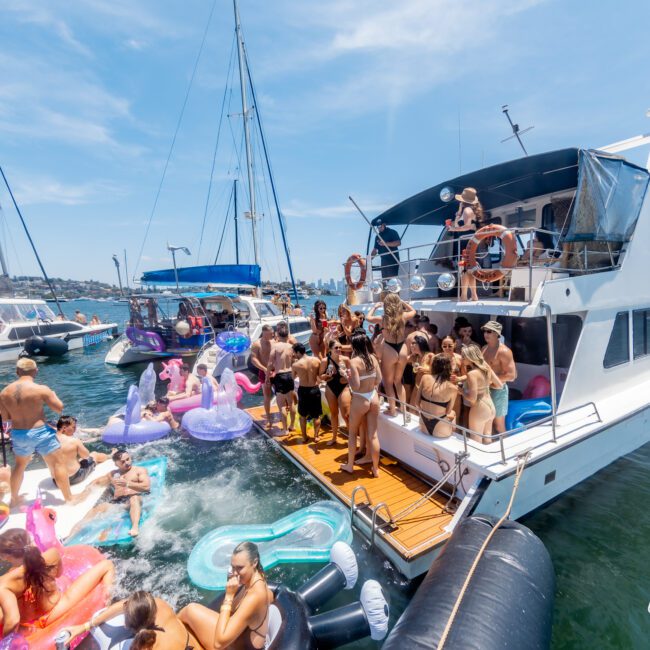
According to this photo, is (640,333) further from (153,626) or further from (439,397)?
(153,626)

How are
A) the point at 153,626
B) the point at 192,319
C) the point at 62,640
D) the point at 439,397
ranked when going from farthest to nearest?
the point at 192,319 < the point at 439,397 < the point at 62,640 < the point at 153,626

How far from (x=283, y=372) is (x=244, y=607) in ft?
14.6

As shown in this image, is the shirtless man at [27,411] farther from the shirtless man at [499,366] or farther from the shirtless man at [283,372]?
the shirtless man at [499,366]

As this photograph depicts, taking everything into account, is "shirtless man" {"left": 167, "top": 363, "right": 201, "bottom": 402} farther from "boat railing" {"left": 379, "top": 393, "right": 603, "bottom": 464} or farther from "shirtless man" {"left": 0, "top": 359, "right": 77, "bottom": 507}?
"boat railing" {"left": 379, "top": 393, "right": 603, "bottom": 464}

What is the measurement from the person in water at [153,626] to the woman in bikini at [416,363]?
3.69 metres

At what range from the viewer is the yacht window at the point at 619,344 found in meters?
6.21

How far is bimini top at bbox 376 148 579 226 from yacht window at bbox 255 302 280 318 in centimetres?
916

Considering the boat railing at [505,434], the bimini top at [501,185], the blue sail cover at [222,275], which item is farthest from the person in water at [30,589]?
the blue sail cover at [222,275]

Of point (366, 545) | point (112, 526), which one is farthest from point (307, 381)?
point (112, 526)

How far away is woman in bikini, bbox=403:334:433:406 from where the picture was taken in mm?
5340

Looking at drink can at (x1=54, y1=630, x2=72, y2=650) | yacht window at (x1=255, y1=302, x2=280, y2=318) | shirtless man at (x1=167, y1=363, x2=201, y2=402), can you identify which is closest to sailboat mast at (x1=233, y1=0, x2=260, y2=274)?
yacht window at (x1=255, y1=302, x2=280, y2=318)

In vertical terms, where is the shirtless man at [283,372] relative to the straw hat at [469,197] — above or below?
below

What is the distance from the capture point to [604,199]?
570 cm

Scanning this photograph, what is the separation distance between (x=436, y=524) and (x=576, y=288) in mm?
3829
